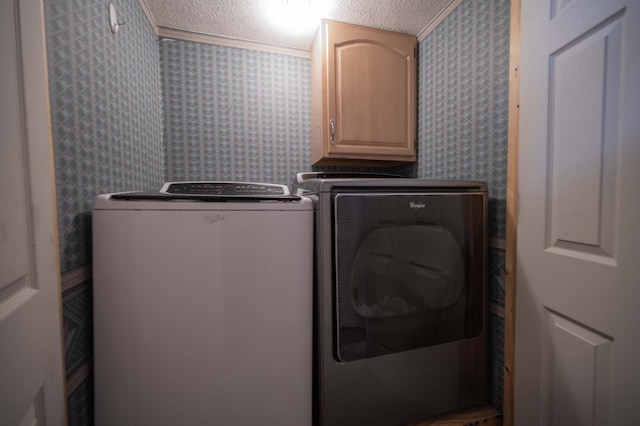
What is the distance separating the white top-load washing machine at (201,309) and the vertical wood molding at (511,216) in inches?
31.8

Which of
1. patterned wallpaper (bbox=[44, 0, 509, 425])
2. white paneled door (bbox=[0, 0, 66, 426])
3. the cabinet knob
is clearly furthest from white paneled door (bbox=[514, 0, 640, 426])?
white paneled door (bbox=[0, 0, 66, 426])

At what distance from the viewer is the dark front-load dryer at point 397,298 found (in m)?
0.89

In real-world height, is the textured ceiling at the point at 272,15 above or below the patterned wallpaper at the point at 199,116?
above

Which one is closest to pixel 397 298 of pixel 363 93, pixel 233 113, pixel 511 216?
pixel 511 216

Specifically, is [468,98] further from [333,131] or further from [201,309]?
[201,309]

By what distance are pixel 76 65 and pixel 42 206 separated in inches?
20.7

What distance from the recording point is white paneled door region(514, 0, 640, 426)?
65 centimetres

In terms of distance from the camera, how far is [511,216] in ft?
3.23

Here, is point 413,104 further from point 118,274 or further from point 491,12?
point 118,274

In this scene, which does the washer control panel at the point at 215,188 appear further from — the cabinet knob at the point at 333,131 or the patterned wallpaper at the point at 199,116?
the cabinet knob at the point at 333,131

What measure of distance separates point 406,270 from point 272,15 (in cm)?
149

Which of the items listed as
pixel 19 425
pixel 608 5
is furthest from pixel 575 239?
pixel 19 425

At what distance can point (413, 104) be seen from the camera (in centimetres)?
153

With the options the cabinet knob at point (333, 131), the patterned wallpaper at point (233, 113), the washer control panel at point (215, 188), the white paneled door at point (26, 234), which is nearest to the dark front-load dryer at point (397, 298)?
the washer control panel at point (215, 188)
